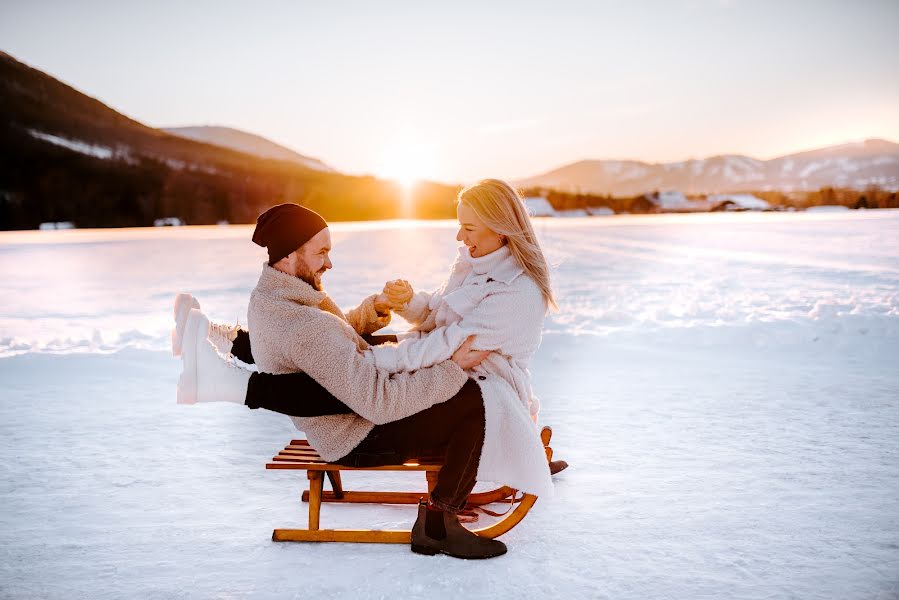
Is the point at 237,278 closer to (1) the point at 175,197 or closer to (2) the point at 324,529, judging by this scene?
(2) the point at 324,529

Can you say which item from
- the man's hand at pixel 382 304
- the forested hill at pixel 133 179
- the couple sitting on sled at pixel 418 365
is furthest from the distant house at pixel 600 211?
the couple sitting on sled at pixel 418 365

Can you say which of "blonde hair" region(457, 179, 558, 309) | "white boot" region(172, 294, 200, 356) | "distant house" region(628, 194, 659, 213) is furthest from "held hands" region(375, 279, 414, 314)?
"distant house" region(628, 194, 659, 213)

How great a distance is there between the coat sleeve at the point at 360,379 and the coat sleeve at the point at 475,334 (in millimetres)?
51

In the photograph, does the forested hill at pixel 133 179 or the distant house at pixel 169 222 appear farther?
the forested hill at pixel 133 179

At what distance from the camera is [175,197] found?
9750cm

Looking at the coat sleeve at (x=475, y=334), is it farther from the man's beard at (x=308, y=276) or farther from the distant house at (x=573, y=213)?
the distant house at (x=573, y=213)

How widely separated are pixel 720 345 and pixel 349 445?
6.08 meters

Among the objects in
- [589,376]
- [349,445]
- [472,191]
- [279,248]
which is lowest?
[589,376]

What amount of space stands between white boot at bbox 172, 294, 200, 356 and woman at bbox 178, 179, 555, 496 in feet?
0.61

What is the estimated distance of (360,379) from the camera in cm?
298

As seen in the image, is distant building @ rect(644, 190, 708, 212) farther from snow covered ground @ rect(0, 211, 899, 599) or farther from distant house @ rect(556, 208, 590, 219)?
snow covered ground @ rect(0, 211, 899, 599)

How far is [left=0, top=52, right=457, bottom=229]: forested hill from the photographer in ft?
302

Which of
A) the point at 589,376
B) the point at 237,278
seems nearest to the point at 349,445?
the point at 589,376

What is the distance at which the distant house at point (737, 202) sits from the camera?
3445 inches
